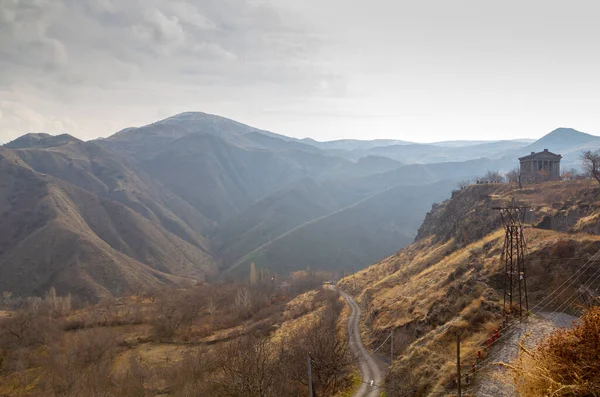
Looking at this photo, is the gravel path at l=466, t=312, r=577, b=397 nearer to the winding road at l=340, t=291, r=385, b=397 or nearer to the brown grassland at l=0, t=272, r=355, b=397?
the winding road at l=340, t=291, r=385, b=397

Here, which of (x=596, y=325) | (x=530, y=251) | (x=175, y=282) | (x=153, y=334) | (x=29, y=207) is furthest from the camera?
Answer: (x=29, y=207)

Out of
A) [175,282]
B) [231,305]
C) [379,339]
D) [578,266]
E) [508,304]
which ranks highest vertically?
[578,266]

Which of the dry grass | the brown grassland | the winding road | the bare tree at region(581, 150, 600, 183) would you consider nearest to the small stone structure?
the bare tree at region(581, 150, 600, 183)

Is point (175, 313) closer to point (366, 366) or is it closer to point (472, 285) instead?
point (366, 366)

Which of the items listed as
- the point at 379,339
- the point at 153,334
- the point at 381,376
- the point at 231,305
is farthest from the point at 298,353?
the point at 231,305

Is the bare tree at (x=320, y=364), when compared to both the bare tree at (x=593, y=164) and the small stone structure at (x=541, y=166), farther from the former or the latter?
the small stone structure at (x=541, y=166)

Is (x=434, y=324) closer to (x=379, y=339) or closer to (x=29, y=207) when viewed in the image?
(x=379, y=339)

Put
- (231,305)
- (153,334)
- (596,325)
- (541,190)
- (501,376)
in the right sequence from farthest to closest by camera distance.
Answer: (231,305)
(153,334)
(541,190)
(501,376)
(596,325)

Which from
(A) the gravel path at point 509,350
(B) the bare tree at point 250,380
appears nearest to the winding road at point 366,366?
(B) the bare tree at point 250,380
